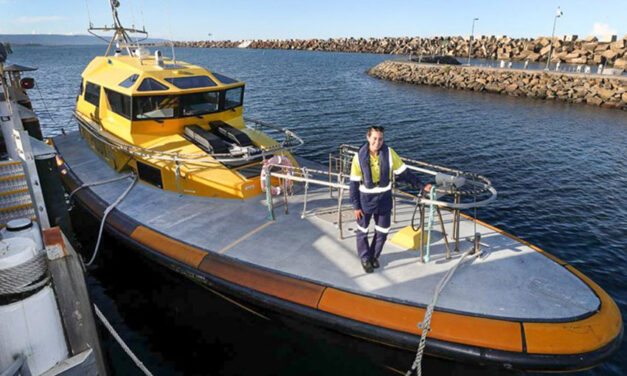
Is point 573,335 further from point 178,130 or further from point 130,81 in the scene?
point 130,81

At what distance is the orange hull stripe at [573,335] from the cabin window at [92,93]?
31.0ft

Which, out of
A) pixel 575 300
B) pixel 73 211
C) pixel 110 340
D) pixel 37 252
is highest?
pixel 37 252

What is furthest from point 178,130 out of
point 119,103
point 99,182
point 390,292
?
point 390,292

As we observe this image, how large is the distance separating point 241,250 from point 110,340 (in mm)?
2600

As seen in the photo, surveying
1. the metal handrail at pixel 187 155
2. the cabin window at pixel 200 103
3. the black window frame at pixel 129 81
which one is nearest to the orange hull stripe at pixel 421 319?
the metal handrail at pixel 187 155

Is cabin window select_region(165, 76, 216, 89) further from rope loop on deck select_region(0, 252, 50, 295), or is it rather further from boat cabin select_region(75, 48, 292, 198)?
rope loop on deck select_region(0, 252, 50, 295)

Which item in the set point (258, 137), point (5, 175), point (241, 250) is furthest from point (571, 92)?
point (5, 175)

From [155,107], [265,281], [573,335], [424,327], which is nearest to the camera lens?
[573,335]

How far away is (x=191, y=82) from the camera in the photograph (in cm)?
785

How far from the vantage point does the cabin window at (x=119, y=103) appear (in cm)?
757

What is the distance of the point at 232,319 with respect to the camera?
581cm

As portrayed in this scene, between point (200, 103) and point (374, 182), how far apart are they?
5.03 metres

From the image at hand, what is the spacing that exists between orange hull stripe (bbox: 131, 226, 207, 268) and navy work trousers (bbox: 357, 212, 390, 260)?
7.33 ft

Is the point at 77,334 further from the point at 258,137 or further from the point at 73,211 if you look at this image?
the point at 73,211
